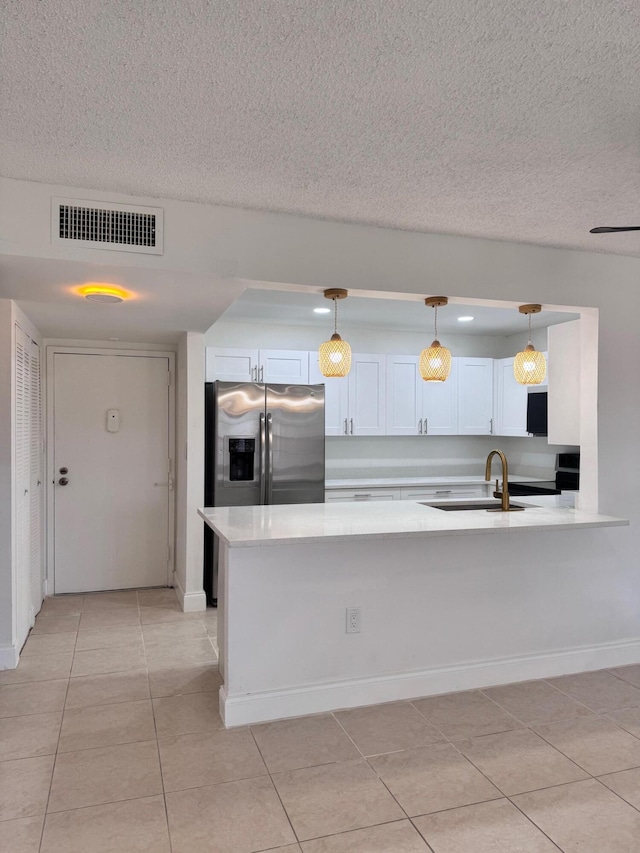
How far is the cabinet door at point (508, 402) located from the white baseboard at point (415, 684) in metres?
2.59

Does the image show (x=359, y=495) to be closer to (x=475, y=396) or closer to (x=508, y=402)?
(x=475, y=396)

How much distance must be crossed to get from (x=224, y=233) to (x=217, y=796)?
7.47 feet

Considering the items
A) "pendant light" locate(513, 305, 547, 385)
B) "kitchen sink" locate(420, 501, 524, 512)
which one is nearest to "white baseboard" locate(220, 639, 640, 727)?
"kitchen sink" locate(420, 501, 524, 512)

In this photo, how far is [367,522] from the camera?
3.04 metres

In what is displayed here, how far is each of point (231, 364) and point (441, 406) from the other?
2.15 metres

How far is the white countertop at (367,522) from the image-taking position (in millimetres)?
2703

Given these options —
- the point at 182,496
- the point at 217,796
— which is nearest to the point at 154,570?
the point at 182,496

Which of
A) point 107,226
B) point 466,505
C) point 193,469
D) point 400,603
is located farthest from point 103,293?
point 466,505

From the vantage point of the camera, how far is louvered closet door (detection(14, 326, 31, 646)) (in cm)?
349

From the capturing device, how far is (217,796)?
2191 millimetres

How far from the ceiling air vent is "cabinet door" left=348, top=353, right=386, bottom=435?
3.16m

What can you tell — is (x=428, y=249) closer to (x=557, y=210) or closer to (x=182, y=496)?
(x=557, y=210)

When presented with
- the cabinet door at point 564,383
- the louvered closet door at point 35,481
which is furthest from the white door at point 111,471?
the cabinet door at point 564,383

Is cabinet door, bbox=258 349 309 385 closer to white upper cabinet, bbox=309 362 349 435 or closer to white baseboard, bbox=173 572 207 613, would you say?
white upper cabinet, bbox=309 362 349 435
